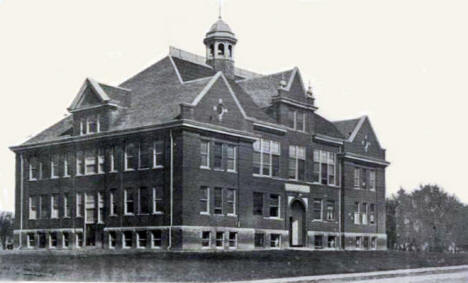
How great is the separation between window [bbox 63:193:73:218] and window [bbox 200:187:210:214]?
444 inches

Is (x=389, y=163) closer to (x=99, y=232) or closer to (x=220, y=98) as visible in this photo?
(x=220, y=98)

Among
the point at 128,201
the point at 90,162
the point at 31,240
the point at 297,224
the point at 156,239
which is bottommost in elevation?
the point at 31,240

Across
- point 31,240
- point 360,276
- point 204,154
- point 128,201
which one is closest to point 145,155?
point 128,201

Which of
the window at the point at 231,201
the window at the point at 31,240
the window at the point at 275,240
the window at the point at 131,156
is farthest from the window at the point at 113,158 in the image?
the window at the point at 275,240

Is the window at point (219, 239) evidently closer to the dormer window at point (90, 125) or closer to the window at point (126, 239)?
the window at point (126, 239)

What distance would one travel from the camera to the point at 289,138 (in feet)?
165

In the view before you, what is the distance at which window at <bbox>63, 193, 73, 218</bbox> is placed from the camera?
48.1m

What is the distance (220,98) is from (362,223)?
21473 millimetres

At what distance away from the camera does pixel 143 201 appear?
1709 inches

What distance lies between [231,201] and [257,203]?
3.13 meters

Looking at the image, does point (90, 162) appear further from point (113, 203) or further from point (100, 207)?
point (113, 203)

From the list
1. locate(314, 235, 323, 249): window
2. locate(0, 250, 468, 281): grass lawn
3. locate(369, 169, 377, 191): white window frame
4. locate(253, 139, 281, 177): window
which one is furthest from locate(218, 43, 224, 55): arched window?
locate(0, 250, 468, 281): grass lawn

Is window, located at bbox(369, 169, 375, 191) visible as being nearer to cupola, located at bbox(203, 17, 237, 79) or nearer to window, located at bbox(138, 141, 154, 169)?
cupola, located at bbox(203, 17, 237, 79)

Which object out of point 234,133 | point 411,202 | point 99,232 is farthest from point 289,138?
point 411,202
